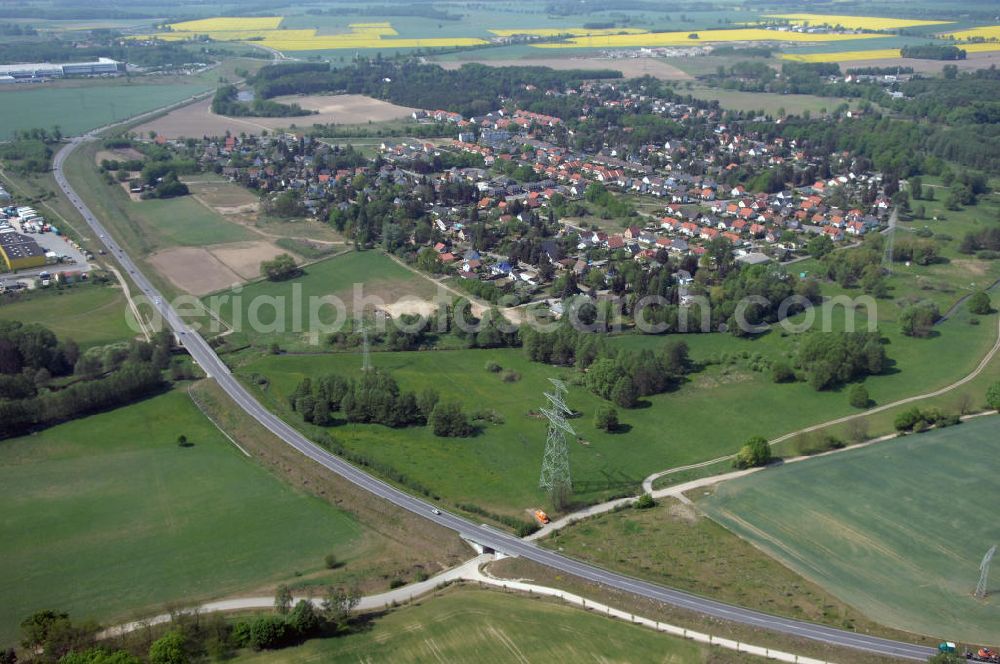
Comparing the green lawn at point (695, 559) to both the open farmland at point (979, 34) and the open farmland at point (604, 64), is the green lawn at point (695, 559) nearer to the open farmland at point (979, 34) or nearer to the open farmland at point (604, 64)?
the open farmland at point (604, 64)

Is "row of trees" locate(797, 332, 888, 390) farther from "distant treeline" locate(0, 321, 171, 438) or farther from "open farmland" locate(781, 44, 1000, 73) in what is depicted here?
"open farmland" locate(781, 44, 1000, 73)

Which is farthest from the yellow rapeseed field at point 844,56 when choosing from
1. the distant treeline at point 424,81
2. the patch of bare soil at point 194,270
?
the patch of bare soil at point 194,270

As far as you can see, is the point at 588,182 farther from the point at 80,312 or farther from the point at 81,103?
the point at 81,103

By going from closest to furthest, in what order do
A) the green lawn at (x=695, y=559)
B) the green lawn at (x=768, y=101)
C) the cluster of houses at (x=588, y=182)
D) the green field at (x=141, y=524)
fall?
the green lawn at (x=695, y=559), the green field at (x=141, y=524), the cluster of houses at (x=588, y=182), the green lawn at (x=768, y=101)

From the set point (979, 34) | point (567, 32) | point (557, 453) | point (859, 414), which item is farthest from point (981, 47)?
point (557, 453)

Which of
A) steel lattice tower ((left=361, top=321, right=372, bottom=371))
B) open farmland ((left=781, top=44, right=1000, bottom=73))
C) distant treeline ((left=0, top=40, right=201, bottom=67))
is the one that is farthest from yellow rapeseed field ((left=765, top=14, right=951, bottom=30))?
steel lattice tower ((left=361, top=321, right=372, bottom=371))

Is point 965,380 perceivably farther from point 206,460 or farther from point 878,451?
point 206,460
